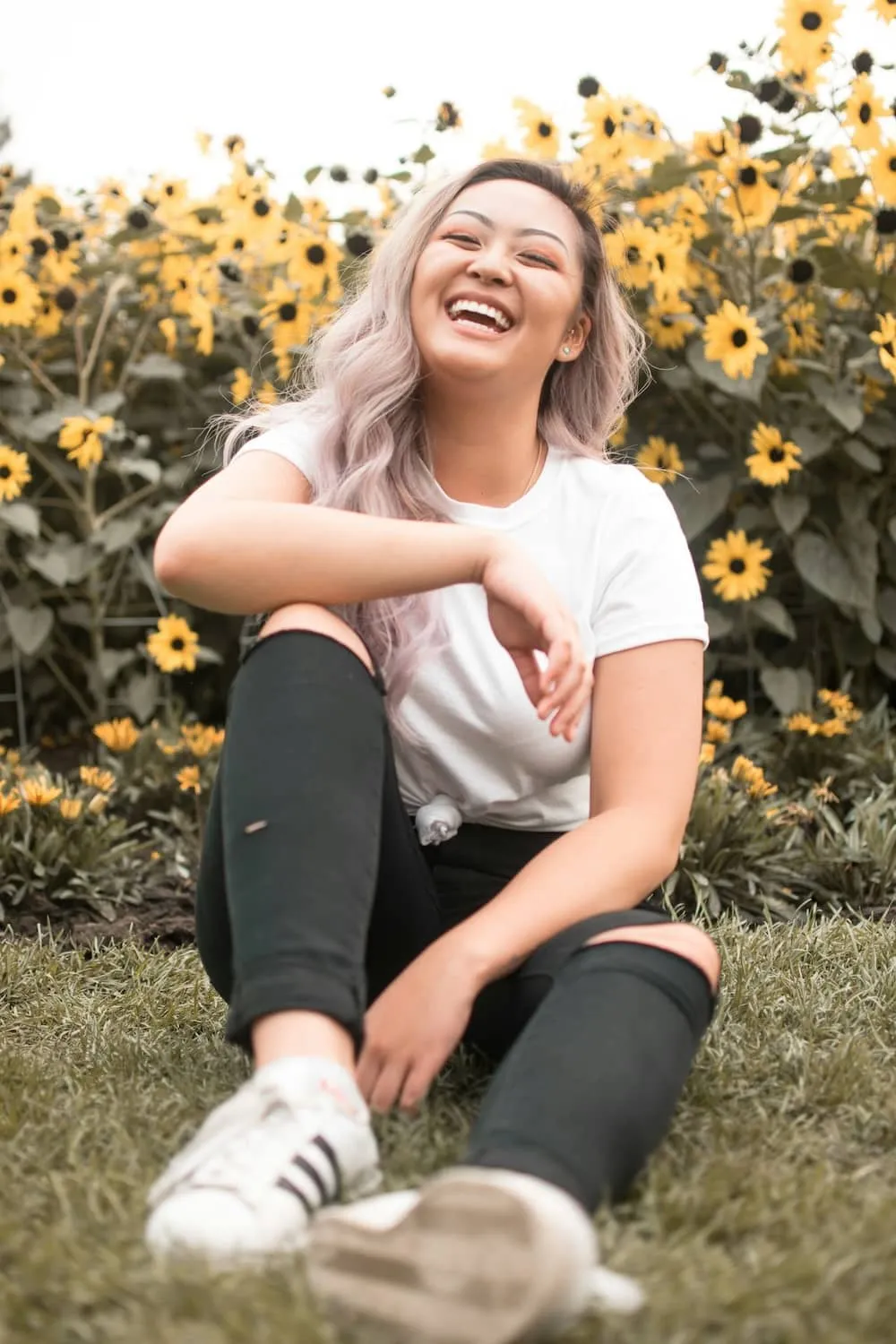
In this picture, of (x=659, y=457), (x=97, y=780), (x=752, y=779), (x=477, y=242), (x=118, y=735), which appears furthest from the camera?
(x=659, y=457)

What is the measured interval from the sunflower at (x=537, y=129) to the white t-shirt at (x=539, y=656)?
2136 mm

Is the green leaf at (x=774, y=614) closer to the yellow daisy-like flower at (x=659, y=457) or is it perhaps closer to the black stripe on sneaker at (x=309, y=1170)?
the yellow daisy-like flower at (x=659, y=457)

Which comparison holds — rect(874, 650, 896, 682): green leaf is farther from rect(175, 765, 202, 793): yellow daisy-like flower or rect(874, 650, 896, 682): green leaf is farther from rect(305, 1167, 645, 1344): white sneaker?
rect(305, 1167, 645, 1344): white sneaker

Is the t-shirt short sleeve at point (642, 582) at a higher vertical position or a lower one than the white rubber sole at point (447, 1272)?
higher

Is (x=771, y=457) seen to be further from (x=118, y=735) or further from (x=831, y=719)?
(x=118, y=735)

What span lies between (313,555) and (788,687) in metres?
2.12

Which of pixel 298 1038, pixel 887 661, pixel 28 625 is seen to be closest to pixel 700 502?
pixel 887 661

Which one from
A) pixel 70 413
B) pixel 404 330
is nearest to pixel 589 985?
pixel 404 330

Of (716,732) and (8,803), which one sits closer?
(8,803)

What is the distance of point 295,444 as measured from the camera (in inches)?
71.9

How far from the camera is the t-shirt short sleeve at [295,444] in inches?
70.9

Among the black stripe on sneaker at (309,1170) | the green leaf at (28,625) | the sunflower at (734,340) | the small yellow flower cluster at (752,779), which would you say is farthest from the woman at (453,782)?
the green leaf at (28,625)

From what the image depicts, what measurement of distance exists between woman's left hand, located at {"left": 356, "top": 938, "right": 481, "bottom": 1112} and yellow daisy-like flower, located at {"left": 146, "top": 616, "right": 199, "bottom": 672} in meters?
2.05

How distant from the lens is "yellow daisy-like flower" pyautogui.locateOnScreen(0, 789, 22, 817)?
9.36 feet
